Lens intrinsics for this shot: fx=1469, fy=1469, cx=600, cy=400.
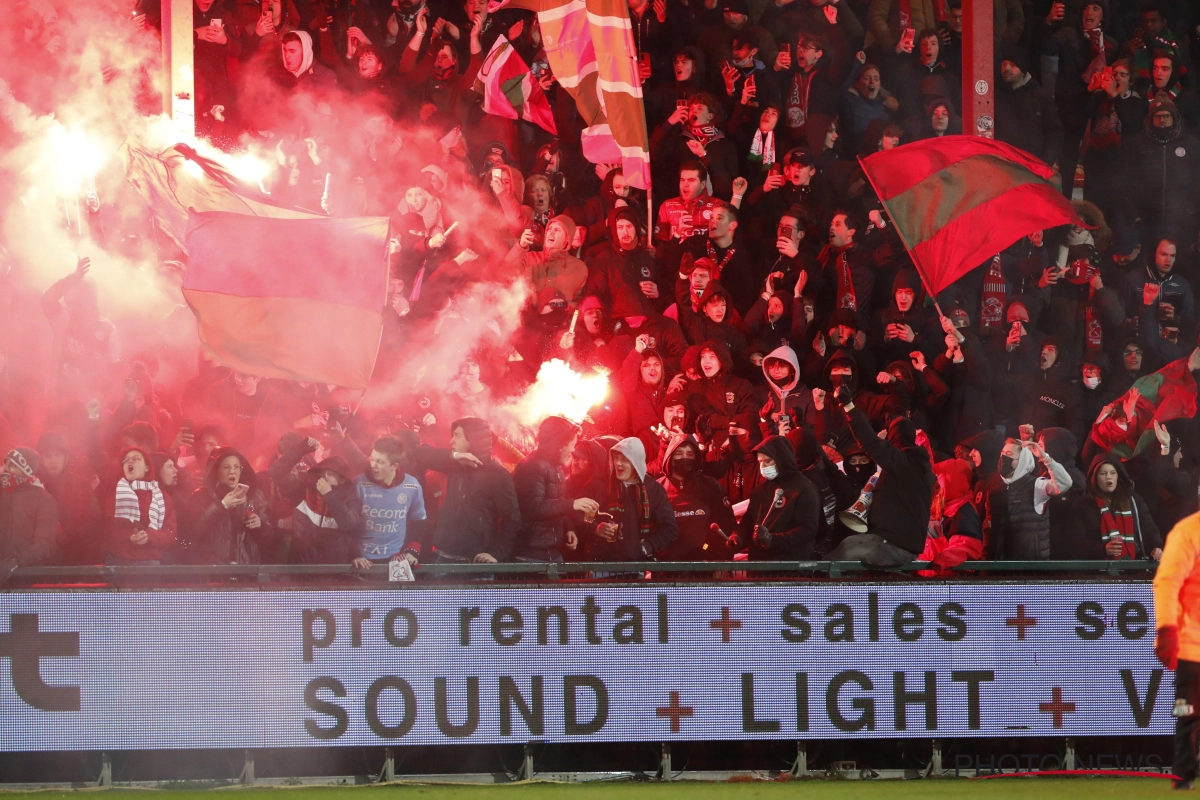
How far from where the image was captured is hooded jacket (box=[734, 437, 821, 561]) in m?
7.71

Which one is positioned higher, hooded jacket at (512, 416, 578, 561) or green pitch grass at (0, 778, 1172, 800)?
hooded jacket at (512, 416, 578, 561)

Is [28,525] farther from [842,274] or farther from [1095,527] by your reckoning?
[842,274]

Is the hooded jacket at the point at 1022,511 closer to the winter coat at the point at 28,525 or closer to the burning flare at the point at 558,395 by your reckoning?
the burning flare at the point at 558,395

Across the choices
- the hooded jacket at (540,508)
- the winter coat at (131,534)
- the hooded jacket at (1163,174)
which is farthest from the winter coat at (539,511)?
the hooded jacket at (1163,174)

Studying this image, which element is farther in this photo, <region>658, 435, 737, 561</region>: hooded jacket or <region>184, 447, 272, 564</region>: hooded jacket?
<region>658, 435, 737, 561</region>: hooded jacket

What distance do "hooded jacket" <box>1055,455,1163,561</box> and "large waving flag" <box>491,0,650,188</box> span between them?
4.06 meters

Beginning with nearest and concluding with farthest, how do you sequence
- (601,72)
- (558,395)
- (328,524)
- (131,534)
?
(131,534) < (328,524) < (558,395) < (601,72)

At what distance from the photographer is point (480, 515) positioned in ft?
25.1

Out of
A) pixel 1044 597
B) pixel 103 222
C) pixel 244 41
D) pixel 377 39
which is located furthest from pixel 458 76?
pixel 1044 597

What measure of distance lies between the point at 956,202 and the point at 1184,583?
455 cm

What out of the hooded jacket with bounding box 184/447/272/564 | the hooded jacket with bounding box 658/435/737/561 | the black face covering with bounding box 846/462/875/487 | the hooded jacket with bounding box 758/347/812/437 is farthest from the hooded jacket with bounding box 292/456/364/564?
the black face covering with bounding box 846/462/875/487

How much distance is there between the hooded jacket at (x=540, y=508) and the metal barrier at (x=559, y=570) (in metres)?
0.52

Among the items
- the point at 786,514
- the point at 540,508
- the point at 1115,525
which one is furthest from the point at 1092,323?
the point at 540,508

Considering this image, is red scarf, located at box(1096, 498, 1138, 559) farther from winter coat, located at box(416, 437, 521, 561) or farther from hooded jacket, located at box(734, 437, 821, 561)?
winter coat, located at box(416, 437, 521, 561)
